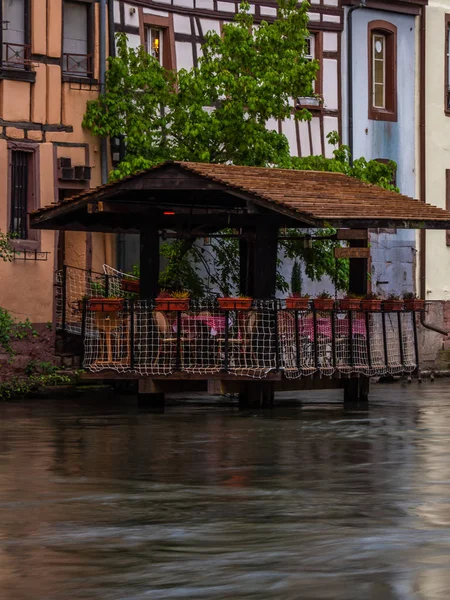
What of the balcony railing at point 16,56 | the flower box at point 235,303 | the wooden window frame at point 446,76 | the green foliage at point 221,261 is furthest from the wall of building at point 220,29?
the flower box at point 235,303

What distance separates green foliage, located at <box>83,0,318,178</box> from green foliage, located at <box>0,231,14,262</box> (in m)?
2.37

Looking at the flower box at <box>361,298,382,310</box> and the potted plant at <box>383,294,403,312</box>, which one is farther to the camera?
the potted plant at <box>383,294,403,312</box>

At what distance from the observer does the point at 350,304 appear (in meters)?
26.3

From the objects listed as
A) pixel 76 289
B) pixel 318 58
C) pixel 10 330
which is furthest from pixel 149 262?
pixel 318 58

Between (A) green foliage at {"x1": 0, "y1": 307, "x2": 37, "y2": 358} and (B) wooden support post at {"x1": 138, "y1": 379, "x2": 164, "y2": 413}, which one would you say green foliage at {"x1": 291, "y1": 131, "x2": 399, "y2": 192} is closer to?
(A) green foliage at {"x1": 0, "y1": 307, "x2": 37, "y2": 358}

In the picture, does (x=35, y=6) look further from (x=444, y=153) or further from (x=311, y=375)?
(x=444, y=153)

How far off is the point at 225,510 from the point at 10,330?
17086 mm

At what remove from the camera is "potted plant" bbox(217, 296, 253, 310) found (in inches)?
974

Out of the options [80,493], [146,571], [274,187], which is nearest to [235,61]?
[274,187]

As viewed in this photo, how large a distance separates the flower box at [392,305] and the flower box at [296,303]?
2.09m

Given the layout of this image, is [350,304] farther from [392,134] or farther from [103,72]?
[392,134]

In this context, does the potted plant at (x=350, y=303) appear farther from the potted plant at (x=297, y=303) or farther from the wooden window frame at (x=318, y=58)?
the wooden window frame at (x=318, y=58)

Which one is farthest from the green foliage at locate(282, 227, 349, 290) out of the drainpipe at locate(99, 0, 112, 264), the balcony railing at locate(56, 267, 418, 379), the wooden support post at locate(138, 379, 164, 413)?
the wooden support post at locate(138, 379, 164, 413)

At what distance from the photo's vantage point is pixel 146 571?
1014cm
